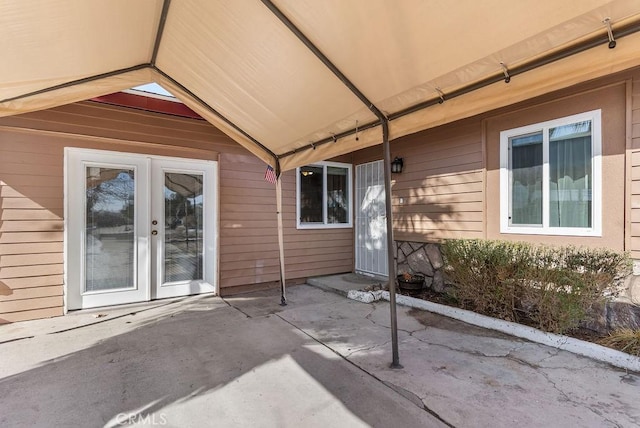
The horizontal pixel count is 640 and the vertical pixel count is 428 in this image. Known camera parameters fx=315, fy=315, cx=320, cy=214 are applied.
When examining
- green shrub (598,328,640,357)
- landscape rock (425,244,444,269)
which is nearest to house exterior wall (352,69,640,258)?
landscape rock (425,244,444,269)

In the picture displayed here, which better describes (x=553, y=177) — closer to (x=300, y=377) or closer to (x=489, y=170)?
(x=489, y=170)

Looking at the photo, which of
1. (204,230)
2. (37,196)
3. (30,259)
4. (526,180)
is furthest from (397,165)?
(30,259)

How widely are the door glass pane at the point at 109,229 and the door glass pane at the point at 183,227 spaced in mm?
441

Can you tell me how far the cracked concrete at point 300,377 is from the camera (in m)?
2.00

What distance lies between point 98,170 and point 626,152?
19.6 ft

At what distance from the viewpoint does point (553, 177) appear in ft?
11.9

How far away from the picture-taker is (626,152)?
120 inches

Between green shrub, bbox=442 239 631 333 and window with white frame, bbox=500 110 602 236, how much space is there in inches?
15.9

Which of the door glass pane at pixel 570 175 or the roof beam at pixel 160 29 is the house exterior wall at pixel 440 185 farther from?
the roof beam at pixel 160 29

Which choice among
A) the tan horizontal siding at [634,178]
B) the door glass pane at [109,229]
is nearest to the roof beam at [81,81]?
the door glass pane at [109,229]

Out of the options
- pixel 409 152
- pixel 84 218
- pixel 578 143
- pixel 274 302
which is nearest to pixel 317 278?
pixel 274 302

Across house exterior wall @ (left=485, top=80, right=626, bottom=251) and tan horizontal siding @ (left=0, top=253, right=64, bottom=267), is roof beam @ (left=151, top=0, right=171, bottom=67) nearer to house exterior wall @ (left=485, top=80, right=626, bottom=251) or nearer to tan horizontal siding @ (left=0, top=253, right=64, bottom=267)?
tan horizontal siding @ (left=0, top=253, right=64, bottom=267)

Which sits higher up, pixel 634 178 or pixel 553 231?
pixel 634 178

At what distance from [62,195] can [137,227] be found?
2.94 feet
